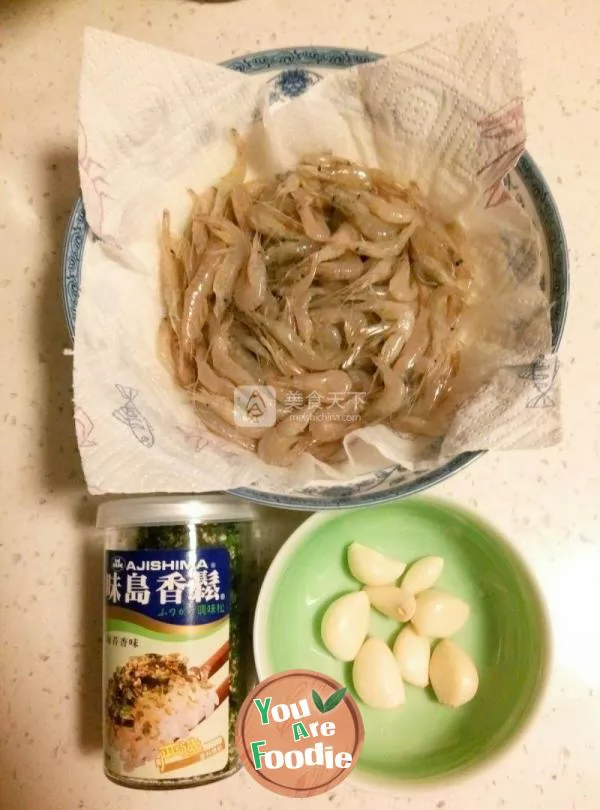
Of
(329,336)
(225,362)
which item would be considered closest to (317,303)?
(329,336)

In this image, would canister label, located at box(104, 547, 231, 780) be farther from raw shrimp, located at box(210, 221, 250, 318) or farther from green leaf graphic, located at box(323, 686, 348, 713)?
raw shrimp, located at box(210, 221, 250, 318)

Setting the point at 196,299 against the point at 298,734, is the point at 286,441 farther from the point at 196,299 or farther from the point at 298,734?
the point at 298,734

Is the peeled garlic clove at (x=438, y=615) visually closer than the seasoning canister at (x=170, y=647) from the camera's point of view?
No

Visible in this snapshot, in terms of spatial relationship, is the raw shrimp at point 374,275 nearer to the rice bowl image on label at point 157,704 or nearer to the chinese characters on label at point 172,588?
the chinese characters on label at point 172,588

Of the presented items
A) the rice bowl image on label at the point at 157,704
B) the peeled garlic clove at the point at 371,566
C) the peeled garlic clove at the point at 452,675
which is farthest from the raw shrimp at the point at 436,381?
the rice bowl image on label at the point at 157,704

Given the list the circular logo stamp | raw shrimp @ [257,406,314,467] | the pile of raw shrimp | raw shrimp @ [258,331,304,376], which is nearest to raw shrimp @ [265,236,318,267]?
the pile of raw shrimp

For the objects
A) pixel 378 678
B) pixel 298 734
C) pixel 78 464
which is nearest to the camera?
pixel 298 734
